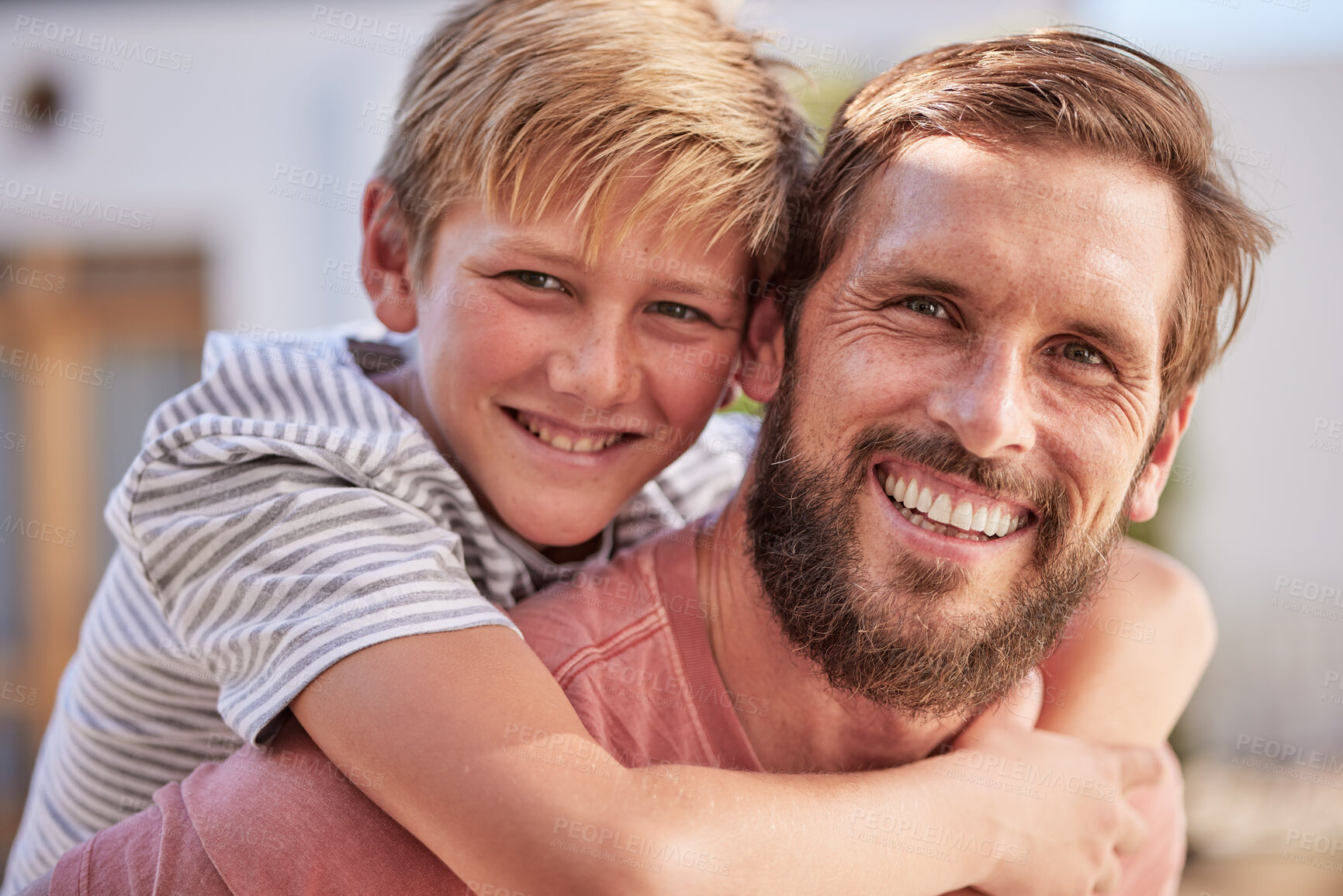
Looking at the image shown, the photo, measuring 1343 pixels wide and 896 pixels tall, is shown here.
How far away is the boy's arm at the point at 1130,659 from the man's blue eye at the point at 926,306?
0.67 metres

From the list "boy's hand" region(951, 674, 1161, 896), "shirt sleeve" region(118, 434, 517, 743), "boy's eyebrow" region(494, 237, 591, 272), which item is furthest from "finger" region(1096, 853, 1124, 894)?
"boy's eyebrow" region(494, 237, 591, 272)

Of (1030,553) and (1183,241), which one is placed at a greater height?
(1183,241)

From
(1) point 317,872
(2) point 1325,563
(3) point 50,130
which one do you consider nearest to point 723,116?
(1) point 317,872

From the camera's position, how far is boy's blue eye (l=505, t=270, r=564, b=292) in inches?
74.2

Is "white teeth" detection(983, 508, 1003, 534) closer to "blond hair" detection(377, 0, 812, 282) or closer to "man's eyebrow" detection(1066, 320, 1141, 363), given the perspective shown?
"man's eyebrow" detection(1066, 320, 1141, 363)

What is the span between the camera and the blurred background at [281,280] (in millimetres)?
6293

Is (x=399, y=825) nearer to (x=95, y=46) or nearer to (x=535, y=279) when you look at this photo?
(x=535, y=279)

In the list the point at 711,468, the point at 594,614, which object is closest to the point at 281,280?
the point at 711,468

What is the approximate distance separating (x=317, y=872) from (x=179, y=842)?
0.72ft

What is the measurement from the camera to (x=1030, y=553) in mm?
1779

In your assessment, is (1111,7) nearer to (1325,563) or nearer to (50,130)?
(1325,563)

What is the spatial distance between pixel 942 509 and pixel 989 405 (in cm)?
18

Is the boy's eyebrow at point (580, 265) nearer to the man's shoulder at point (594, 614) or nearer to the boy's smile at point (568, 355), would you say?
the boy's smile at point (568, 355)

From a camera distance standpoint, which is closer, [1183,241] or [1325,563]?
[1183,241]
